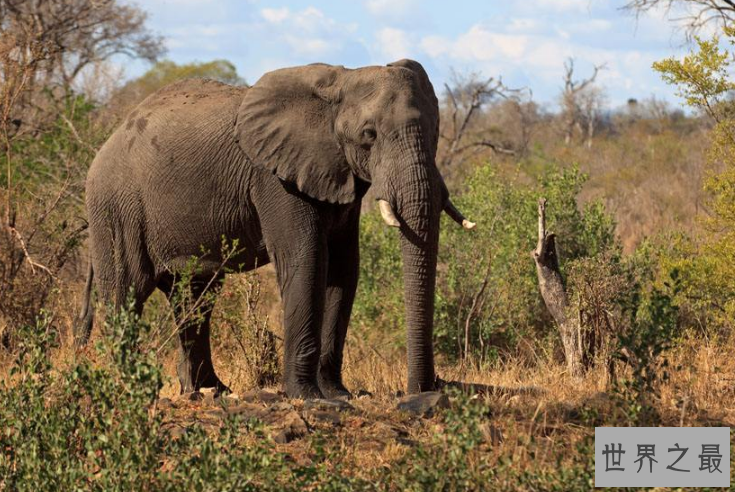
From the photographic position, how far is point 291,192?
7.92 meters

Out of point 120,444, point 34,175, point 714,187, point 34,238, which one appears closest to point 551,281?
point 714,187

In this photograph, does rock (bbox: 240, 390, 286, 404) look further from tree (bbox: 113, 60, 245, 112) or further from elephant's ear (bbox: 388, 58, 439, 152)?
tree (bbox: 113, 60, 245, 112)

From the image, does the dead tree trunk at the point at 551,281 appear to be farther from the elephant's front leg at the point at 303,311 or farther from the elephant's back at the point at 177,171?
the elephant's back at the point at 177,171

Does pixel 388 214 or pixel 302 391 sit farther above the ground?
pixel 388 214

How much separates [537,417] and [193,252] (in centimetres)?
283

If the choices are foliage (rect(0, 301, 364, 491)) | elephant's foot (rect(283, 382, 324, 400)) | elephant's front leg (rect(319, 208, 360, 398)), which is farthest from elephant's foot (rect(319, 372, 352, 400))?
foliage (rect(0, 301, 364, 491))

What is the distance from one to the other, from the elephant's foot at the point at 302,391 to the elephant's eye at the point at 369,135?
164 cm

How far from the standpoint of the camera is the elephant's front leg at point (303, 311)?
25.4 ft

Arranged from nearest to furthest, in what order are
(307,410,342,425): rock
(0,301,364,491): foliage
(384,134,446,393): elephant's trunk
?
(0,301,364,491): foliage → (307,410,342,425): rock → (384,134,446,393): elephant's trunk

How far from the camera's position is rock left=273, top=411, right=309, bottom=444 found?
673 cm

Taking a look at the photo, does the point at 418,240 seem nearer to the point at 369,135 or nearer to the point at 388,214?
the point at 388,214

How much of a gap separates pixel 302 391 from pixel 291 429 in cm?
90

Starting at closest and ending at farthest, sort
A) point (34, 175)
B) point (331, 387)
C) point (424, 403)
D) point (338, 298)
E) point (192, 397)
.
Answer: point (424, 403), point (192, 397), point (331, 387), point (338, 298), point (34, 175)

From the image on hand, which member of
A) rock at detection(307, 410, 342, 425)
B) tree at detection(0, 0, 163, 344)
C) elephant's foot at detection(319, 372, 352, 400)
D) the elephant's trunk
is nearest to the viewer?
rock at detection(307, 410, 342, 425)
